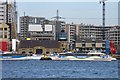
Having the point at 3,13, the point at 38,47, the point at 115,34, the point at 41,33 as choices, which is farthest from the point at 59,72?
the point at 115,34

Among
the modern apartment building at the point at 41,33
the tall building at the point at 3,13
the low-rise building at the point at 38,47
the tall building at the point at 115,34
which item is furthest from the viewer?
the tall building at the point at 115,34

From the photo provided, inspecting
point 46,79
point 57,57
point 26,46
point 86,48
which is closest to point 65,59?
point 57,57

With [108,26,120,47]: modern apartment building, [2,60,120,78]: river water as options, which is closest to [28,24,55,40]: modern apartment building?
[108,26,120,47]: modern apartment building

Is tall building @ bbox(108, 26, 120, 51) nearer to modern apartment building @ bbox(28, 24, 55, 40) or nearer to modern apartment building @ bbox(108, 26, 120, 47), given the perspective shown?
modern apartment building @ bbox(108, 26, 120, 47)

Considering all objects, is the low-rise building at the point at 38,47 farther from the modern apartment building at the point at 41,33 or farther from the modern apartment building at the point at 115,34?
the modern apartment building at the point at 115,34

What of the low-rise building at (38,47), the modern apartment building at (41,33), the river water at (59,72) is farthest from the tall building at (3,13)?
the river water at (59,72)

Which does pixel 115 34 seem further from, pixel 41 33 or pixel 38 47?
pixel 38 47

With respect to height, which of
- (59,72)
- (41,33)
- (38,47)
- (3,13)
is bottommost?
(59,72)

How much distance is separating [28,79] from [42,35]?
129 m

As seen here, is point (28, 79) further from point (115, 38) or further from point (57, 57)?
point (115, 38)

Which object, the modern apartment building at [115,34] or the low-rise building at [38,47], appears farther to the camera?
the modern apartment building at [115,34]

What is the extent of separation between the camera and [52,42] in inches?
5354

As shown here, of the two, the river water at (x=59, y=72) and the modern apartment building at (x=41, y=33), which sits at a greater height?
the modern apartment building at (x=41, y=33)

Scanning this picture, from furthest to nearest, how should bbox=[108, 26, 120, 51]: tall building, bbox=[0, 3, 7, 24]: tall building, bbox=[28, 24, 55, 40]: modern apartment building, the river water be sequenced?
1. bbox=[108, 26, 120, 51]: tall building
2. bbox=[0, 3, 7, 24]: tall building
3. bbox=[28, 24, 55, 40]: modern apartment building
4. the river water
